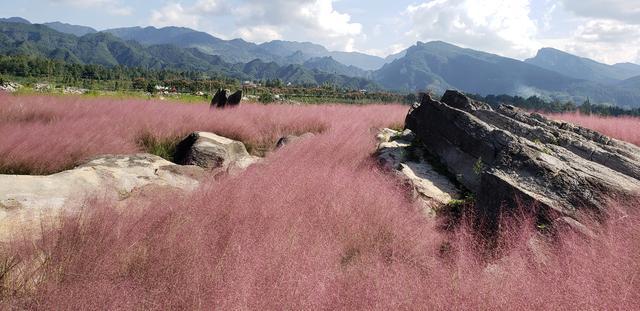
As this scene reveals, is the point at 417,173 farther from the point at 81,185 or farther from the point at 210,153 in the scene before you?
the point at 81,185

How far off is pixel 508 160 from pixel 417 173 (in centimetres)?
181

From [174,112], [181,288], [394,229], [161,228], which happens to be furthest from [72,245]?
[174,112]

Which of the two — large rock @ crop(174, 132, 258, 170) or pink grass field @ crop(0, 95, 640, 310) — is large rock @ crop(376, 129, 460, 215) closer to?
pink grass field @ crop(0, 95, 640, 310)

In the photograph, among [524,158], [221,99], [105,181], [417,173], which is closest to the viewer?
[105,181]

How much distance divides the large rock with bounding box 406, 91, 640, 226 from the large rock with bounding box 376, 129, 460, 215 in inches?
12.7

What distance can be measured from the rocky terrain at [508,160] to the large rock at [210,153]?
301 centimetres

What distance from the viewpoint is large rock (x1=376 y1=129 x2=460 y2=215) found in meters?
6.14

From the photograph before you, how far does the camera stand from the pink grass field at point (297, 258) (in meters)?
2.72

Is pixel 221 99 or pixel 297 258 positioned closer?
pixel 297 258

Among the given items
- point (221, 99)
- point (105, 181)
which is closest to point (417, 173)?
point (105, 181)

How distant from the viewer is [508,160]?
5605 mm

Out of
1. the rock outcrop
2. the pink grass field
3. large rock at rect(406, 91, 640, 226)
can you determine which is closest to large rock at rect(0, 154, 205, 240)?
the pink grass field

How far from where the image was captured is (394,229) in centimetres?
442

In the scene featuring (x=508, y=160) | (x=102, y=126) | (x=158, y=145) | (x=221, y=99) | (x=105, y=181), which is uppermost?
(x=221, y=99)
